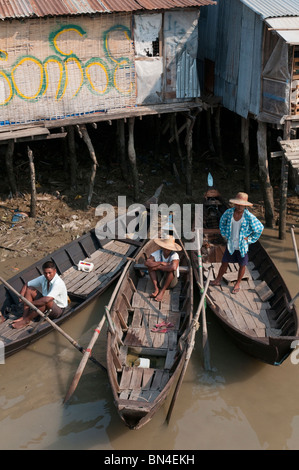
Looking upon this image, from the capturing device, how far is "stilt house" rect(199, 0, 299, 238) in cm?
1016

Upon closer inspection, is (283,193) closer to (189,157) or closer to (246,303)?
(189,157)

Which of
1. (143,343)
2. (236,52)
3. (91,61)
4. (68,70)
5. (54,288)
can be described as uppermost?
(236,52)

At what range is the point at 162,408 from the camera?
713 cm

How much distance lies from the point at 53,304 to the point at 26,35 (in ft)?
17.3

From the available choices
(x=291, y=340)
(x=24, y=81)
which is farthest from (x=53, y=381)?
(x=24, y=81)

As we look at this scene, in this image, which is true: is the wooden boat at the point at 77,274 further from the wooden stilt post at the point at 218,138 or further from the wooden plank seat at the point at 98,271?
the wooden stilt post at the point at 218,138

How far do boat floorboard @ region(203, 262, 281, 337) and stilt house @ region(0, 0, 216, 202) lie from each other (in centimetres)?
427

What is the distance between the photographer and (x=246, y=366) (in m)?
7.87

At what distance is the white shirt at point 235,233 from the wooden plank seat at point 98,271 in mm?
2283

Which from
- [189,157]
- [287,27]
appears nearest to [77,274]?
[189,157]

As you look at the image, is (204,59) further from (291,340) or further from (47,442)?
(47,442)

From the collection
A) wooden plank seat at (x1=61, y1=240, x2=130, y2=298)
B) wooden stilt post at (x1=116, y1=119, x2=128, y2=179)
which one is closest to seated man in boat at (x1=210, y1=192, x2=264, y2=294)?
wooden plank seat at (x1=61, y1=240, x2=130, y2=298)

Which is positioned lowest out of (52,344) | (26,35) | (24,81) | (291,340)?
(52,344)

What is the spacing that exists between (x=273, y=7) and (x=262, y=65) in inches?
45.1
